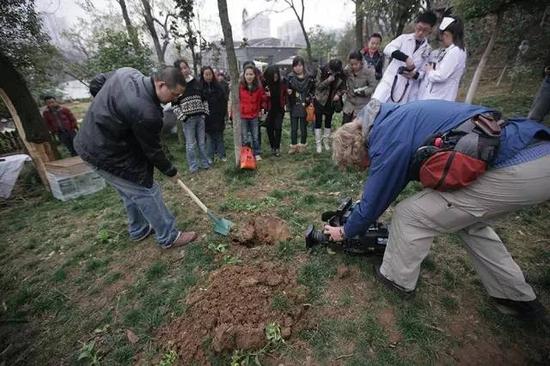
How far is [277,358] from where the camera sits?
2.05 metres

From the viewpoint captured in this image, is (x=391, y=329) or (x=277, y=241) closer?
(x=391, y=329)

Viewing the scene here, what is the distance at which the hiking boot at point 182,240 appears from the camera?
11.0 ft

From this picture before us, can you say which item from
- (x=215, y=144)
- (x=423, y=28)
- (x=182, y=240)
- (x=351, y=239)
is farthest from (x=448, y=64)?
(x=215, y=144)

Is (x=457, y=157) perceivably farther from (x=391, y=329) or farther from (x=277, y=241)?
(x=277, y=241)

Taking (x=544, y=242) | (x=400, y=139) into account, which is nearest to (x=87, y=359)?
(x=400, y=139)

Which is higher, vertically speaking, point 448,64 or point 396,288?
point 448,64

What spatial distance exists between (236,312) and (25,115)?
603 centimetres

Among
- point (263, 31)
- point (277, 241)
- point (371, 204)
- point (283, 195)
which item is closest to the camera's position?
point (371, 204)

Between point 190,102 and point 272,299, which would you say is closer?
point 272,299

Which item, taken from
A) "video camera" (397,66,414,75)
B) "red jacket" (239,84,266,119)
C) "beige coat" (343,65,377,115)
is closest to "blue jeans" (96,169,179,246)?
"red jacket" (239,84,266,119)

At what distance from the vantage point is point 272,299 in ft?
7.80

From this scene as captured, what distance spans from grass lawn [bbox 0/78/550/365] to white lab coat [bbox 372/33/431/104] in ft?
4.38

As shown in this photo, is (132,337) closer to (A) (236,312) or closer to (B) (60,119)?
(A) (236,312)

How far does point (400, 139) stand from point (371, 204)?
49cm
